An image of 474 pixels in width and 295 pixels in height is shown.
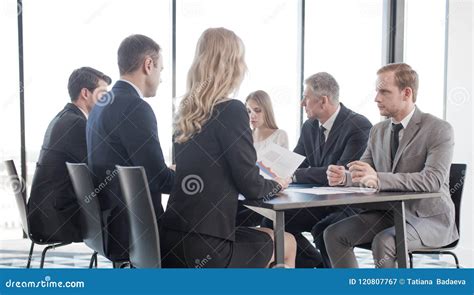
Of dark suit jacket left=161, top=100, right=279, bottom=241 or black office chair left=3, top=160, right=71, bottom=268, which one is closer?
dark suit jacket left=161, top=100, right=279, bottom=241

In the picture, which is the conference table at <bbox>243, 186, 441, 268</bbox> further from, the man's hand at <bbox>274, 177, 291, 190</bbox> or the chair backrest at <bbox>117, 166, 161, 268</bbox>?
the chair backrest at <bbox>117, 166, 161, 268</bbox>

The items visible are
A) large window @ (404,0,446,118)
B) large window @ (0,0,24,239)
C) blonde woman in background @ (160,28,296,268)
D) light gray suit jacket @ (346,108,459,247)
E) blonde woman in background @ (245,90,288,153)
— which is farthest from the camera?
large window @ (0,0,24,239)

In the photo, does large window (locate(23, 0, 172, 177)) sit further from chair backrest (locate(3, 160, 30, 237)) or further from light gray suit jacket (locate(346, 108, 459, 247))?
light gray suit jacket (locate(346, 108, 459, 247))

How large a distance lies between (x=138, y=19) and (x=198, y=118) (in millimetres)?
3042

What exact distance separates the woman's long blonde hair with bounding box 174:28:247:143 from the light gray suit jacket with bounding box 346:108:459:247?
827 mm

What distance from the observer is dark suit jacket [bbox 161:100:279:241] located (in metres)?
1.95

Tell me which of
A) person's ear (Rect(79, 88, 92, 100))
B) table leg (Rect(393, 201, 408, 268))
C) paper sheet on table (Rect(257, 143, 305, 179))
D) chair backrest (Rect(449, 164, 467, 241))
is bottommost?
table leg (Rect(393, 201, 408, 268))

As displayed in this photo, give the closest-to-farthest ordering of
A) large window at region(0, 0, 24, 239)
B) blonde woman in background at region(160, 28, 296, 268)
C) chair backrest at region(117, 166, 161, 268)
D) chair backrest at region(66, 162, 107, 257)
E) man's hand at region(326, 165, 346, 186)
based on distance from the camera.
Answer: chair backrest at region(117, 166, 161, 268)
blonde woman in background at region(160, 28, 296, 268)
chair backrest at region(66, 162, 107, 257)
man's hand at region(326, 165, 346, 186)
large window at region(0, 0, 24, 239)

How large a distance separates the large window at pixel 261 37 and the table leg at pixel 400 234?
2.42 metres

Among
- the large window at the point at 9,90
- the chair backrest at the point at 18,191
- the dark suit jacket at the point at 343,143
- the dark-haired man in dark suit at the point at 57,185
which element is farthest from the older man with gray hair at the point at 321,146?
the large window at the point at 9,90

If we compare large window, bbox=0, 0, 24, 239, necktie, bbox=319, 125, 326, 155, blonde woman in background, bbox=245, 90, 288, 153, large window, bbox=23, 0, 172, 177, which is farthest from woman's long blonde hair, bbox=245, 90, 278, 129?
large window, bbox=0, 0, 24, 239

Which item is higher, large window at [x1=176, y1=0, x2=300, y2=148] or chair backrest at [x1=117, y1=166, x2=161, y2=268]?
large window at [x1=176, y1=0, x2=300, y2=148]

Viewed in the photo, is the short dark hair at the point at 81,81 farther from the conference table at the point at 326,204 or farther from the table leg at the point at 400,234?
the table leg at the point at 400,234

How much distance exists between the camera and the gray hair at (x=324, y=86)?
3160mm
